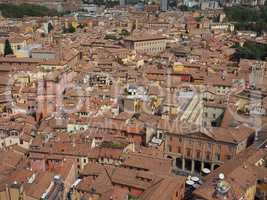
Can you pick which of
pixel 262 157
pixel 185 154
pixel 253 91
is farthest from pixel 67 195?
pixel 253 91

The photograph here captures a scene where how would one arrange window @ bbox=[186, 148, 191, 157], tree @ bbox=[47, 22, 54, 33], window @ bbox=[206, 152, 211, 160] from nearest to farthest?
window @ bbox=[206, 152, 211, 160] < window @ bbox=[186, 148, 191, 157] < tree @ bbox=[47, 22, 54, 33]

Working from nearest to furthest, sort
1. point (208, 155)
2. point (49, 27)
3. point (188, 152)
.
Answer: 1. point (208, 155)
2. point (188, 152)
3. point (49, 27)


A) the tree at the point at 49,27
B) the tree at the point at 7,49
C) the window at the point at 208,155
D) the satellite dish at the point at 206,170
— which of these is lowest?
the satellite dish at the point at 206,170

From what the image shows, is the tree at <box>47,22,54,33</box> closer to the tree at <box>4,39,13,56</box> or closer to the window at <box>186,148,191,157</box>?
the tree at <box>4,39,13,56</box>

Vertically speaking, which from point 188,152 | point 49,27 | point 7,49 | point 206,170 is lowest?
point 206,170

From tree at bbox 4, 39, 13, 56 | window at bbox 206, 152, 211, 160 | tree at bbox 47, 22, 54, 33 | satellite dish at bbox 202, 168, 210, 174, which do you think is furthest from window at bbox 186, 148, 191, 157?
tree at bbox 47, 22, 54, 33

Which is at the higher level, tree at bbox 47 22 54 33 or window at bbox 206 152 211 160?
tree at bbox 47 22 54 33

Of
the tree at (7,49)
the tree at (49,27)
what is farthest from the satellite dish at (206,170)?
the tree at (49,27)

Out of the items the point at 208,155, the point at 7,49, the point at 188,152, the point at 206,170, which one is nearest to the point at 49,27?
→ the point at 7,49

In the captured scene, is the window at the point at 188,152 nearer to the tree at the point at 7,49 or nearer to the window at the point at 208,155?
the window at the point at 208,155

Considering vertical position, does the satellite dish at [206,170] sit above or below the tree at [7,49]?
below

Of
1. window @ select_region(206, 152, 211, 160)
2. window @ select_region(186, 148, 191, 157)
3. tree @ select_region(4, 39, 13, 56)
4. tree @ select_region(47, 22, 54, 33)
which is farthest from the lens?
tree @ select_region(47, 22, 54, 33)

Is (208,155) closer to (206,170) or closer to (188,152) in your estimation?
(206,170)
